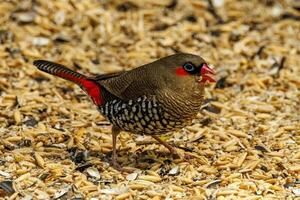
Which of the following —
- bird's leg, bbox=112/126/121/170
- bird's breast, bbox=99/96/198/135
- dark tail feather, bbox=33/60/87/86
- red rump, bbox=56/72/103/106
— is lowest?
bird's leg, bbox=112/126/121/170

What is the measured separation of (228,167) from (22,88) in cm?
222

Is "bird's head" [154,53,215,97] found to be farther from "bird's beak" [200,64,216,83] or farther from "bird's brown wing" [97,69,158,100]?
"bird's brown wing" [97,69,158,100]

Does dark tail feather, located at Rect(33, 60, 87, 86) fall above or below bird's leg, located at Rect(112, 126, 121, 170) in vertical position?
above

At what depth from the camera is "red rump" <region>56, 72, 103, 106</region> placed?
538cm

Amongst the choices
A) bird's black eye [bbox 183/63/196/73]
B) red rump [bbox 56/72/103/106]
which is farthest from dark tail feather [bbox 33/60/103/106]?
bird's black eye [bbox 183/63/196/73]

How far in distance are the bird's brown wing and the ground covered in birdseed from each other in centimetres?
54

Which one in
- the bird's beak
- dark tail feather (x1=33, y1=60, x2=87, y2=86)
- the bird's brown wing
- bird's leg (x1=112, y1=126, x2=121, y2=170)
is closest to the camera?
the bird's beak

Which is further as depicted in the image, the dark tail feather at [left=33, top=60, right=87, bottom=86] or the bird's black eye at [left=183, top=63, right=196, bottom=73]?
the dark tail feather at [left=33, top=60, right=87, bottom=86]

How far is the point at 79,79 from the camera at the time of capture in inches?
215

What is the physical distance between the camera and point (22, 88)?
668cm

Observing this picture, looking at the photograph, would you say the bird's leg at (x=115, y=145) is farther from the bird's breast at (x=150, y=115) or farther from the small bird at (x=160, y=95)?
the bird's breast at (x=150, y=115)

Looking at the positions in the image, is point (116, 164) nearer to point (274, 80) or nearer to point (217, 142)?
point (217, 142)

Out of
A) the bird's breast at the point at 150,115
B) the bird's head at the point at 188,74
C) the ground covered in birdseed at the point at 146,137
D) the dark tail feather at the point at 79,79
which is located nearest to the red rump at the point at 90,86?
the dark tail feather at the point at 79,79

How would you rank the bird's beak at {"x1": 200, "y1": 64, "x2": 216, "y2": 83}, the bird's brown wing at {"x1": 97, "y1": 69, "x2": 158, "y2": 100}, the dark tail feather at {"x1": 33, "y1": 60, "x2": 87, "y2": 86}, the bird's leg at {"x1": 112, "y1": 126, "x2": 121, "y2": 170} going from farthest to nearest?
the dark tail feather at {"x1": 33, "y1": 60, "x2": 87, "y2": 86} → the bird's leg at {"x1": 112, "y1": 126, "x2": 121, "y2": 170} → the bird's brown wing at {"x1": 97, "y1": 69, "x2": 158, "y2": 100} → the bird's beak at {"x1": 200, "y1": 64, "x2": 216, "y2": 83}
